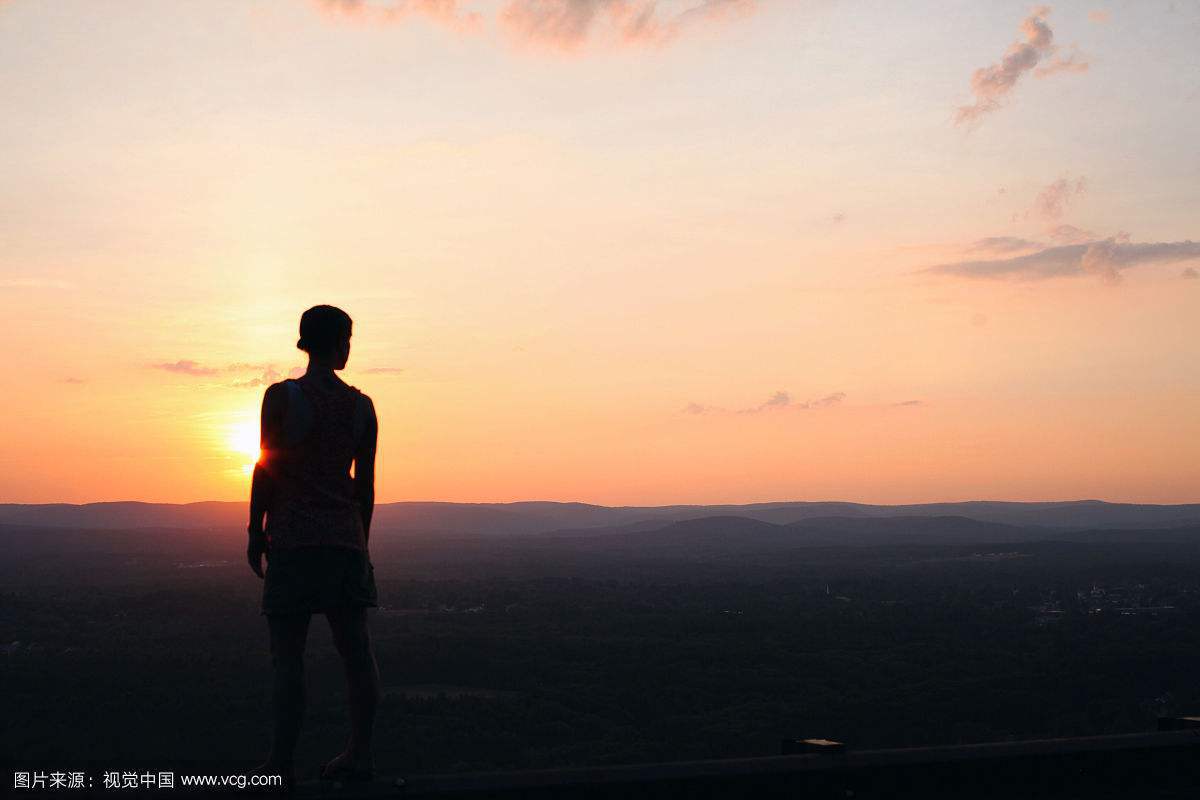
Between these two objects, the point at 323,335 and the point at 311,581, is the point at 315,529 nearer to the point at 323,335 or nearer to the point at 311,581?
the point at 311,581

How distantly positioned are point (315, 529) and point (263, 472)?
0.31 m

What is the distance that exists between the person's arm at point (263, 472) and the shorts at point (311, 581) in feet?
0.25

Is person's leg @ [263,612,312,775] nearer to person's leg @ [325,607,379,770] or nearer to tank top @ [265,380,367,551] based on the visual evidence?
person's leg @ [325,607,379,770]

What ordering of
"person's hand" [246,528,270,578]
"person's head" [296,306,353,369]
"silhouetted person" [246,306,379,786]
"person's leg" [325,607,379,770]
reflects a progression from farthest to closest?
"person's head" [296,306,353,369], "person's leg" [325,607,379,770], "silhouetted person" [246,306,379,786], "person's hand" [246,528,270,578]

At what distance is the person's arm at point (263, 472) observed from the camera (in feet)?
15.6

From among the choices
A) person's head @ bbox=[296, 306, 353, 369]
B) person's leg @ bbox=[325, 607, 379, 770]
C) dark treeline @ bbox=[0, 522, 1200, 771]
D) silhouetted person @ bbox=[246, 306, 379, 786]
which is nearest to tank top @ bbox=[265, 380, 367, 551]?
silhouetted person @ bbox=[246, 306, 379, 786]

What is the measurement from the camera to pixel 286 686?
466 cm

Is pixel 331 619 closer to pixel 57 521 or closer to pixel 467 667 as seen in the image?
pixel 467 667

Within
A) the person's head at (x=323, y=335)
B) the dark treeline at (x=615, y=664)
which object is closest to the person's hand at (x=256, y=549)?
the person's head at (x=323, y=335)

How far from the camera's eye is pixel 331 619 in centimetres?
488

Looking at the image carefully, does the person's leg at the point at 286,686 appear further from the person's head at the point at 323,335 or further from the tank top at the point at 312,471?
the person's head at the point at 323,335

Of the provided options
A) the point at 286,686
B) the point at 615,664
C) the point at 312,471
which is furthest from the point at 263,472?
the point at 615,664

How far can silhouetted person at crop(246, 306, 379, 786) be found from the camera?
4699 mm

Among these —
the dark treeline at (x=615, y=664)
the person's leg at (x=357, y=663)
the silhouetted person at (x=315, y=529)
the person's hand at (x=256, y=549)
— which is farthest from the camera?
the dark treeline at (x=615, y=664)
